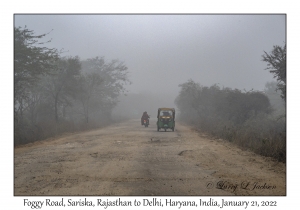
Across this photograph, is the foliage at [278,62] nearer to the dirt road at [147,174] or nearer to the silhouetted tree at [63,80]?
the dirt road at [147,174]

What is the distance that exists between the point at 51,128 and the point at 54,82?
26.9 feet

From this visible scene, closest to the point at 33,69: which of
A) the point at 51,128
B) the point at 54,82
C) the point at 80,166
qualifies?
the point at 51,128

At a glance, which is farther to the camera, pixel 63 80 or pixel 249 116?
pixel 63 80

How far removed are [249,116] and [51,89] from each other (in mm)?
18919

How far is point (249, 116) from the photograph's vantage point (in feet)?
94.5

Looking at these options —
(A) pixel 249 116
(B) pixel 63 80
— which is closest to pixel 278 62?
(A) pixel 249 116

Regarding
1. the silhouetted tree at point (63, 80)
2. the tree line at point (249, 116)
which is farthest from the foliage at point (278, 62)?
the silhouetted tree at point (63, 80)

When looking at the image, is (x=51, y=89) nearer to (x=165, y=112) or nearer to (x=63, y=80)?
(x=63, y=80)

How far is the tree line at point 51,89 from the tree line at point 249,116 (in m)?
12.4

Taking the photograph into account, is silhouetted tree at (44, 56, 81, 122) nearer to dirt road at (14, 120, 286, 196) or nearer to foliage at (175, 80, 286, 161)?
foliage at (175, 80, 286, 161)

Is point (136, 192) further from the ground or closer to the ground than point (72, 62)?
closer to the ground

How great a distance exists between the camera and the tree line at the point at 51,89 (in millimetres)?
21203
